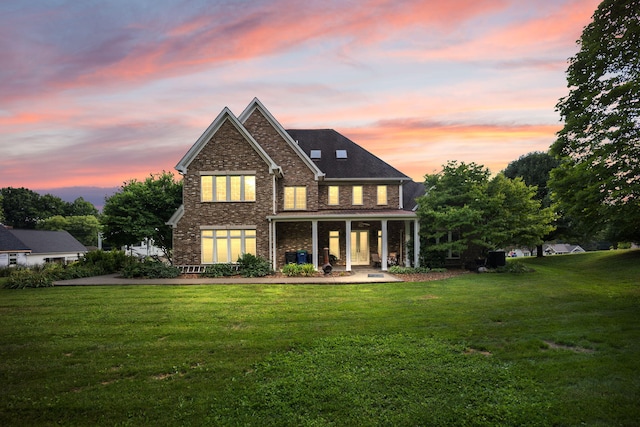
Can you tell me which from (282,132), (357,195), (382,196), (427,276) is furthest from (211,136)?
(427,276)

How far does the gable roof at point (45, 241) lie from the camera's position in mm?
37969

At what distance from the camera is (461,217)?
18078 mm

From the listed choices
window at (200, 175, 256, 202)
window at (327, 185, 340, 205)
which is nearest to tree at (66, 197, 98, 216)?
window at (200, 175, 256, 202)

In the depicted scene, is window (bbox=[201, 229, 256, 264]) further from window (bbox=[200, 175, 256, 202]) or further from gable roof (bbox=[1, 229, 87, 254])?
gable roof (bbox=[1, 229, 87, 254])

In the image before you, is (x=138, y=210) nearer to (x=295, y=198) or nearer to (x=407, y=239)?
(x=295, y=198)

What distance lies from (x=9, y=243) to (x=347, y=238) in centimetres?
3799

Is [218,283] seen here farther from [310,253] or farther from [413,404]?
[413,404]

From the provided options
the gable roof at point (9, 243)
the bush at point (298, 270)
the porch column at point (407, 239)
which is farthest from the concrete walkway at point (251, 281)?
the gable roof at point (9, 243)

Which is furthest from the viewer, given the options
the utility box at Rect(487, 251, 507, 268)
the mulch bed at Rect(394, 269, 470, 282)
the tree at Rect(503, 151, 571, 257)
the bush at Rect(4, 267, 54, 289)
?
the tree at Rect(503, 151, 571, 257)

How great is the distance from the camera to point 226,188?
63.5 feet

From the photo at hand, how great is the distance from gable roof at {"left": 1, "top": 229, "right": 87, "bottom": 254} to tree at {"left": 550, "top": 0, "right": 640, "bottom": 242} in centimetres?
4951

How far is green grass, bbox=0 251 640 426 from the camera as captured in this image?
4.33 m

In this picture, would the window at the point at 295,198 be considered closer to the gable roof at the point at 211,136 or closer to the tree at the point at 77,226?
the gable roof at the point at 211,136

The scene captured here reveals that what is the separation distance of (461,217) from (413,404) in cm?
1544
